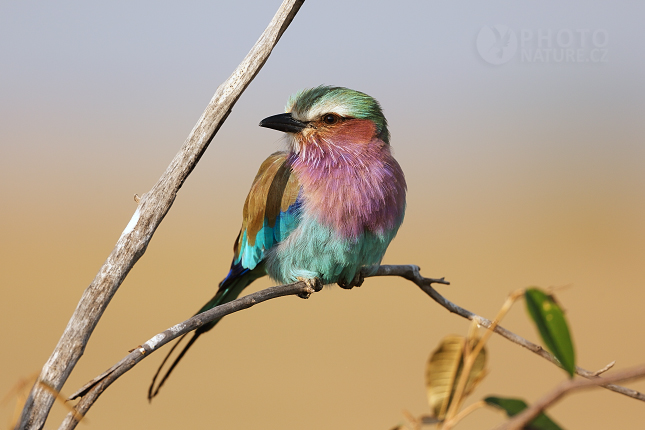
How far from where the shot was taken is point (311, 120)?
2.66 metres

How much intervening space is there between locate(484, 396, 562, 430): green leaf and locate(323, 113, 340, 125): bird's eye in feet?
7.30

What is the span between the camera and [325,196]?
243 cm

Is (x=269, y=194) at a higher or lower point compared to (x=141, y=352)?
higher

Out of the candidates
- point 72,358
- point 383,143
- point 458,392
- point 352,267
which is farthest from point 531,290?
point 383,143

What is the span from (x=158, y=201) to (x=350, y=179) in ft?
4.77

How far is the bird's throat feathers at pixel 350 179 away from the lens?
7.90ft

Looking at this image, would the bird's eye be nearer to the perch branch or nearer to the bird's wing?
the bird's wing

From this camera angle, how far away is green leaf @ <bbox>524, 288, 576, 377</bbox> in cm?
49

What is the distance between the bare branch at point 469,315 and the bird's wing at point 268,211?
503 mm

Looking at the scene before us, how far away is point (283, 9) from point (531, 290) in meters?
0.86

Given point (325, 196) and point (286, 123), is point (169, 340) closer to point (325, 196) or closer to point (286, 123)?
point (325, 196)

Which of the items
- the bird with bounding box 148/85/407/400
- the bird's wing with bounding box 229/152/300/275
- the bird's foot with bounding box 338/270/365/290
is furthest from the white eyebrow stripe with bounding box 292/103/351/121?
the bird's foot with bounding box 338/270/365/290

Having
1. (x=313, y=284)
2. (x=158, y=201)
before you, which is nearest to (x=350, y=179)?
(x=313, y=284)

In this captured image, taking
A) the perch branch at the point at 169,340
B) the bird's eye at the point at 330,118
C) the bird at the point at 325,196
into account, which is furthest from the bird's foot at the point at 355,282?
the perch branch at the point at 169,340
